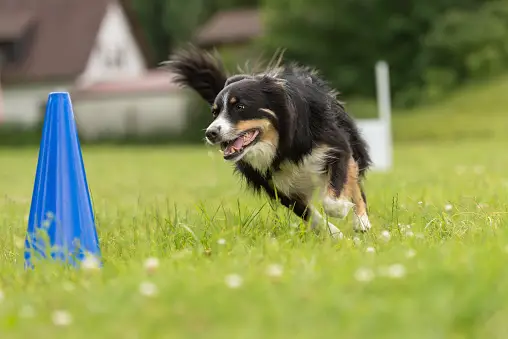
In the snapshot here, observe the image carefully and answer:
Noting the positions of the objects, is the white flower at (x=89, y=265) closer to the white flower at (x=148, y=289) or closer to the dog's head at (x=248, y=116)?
the white flower at (x=148, y=289)

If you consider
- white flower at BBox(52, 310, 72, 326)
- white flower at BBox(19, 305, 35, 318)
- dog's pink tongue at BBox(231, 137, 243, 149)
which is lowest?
white flower at BBox(19, 305, 35, 318)

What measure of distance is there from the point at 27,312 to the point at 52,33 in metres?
35.3

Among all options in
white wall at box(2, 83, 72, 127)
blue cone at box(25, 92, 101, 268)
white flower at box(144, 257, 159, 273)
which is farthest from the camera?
white wall at box(2, 83, 72, 127)

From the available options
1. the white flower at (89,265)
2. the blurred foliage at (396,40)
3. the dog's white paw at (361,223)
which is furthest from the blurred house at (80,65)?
the white flower at (89,265)

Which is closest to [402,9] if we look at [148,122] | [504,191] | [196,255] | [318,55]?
[318,55]

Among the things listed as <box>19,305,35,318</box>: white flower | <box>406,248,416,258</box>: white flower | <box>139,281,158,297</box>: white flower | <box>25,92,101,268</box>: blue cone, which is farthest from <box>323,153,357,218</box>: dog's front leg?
<box>19,305,35,318</box>: white flower

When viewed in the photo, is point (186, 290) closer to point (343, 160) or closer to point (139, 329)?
point (139, 329)

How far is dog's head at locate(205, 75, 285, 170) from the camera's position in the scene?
4527 millimetres

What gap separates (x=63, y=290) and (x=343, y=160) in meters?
2.47

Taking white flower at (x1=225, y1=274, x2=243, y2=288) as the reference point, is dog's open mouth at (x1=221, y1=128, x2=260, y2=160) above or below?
above

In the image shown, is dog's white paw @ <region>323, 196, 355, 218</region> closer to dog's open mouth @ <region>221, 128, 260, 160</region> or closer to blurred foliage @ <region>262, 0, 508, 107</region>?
dog's open mouth @ <region>221, 128, 260, 160</region>

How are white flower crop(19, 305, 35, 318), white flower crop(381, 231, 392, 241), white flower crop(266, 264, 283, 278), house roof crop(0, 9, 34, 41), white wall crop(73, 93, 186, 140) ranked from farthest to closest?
house roof crop(0, 9, 34, 41)
white wall crop(73, 93, 186, 140)
white flower crop(381, 231, 392, 241)
white flower crop(266, 264, 283, 278)
white flower crop(19, 305, 35, 318)

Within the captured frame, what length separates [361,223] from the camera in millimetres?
4754

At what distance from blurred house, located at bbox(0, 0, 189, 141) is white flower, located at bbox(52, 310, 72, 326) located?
1155 inches
